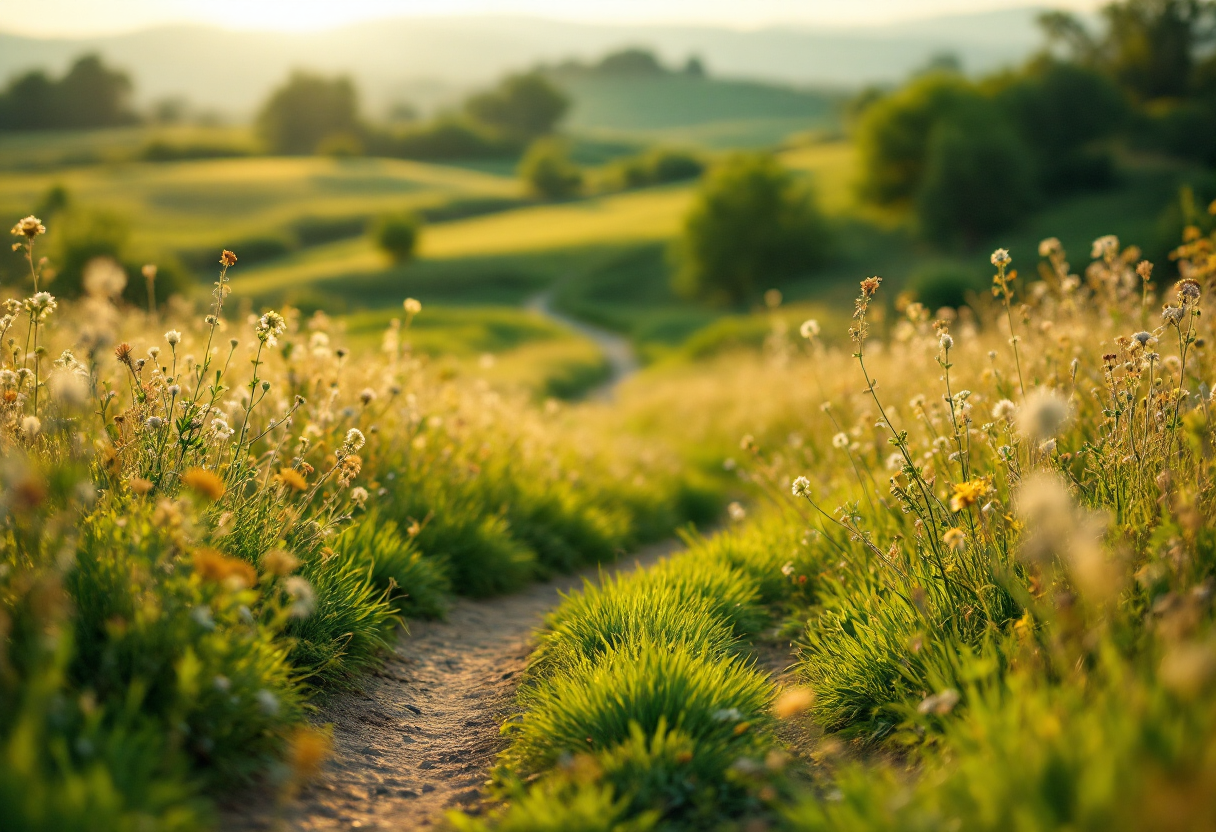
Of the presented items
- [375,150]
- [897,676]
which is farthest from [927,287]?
[375,150]

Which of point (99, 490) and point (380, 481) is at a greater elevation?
point (99, 490)

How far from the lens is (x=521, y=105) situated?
407ft

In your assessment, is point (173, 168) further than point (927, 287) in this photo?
Yes

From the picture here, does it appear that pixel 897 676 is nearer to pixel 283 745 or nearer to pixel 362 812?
pixel 362 812

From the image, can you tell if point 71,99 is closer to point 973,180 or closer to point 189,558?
point 973,180

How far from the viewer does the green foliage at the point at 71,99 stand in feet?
308

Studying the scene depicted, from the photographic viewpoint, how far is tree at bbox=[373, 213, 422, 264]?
50188 millimetres

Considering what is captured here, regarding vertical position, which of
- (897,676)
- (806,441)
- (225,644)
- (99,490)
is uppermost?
(99,490)

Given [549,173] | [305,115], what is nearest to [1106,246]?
[549,173]

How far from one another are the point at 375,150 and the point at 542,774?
11124 cm

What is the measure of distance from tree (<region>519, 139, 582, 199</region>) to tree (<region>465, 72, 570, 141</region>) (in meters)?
40.6

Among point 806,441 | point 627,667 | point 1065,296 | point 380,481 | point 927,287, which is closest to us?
point 627,667

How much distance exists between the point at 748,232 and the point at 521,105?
3448 inches

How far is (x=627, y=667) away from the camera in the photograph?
342 centimetres
